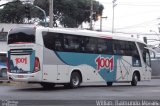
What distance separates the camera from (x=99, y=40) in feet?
92.0

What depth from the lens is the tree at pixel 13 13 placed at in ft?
256

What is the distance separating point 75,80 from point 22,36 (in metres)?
4.07

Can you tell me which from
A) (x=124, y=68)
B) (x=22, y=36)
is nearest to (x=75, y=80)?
(x=22, y=36)

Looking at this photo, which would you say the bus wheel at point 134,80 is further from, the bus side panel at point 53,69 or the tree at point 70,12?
the tree at point 70,12

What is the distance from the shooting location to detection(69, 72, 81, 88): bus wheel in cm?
2582

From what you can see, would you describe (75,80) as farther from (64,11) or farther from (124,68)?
(64,11)

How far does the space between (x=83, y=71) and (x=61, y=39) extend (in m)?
2.73

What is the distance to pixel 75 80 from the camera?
26156 millimetres

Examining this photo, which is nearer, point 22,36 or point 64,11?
point 22,36

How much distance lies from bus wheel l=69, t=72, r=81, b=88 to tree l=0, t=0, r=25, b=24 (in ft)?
172

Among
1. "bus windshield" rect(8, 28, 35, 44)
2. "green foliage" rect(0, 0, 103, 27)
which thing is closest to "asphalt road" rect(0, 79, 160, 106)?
"bus windshield" rect(8, 28, 35, 44)

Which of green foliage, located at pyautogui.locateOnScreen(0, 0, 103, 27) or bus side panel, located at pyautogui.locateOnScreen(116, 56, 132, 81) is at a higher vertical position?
green foliage, located at pyautogui.locateOnScreen(0, 0, 103, 27)

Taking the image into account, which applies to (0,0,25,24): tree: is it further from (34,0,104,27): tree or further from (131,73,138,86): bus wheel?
(131,73,138,86): bus wheel

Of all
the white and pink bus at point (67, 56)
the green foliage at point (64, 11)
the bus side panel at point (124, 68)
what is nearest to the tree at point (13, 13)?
the green foliage at point (64, 11)
